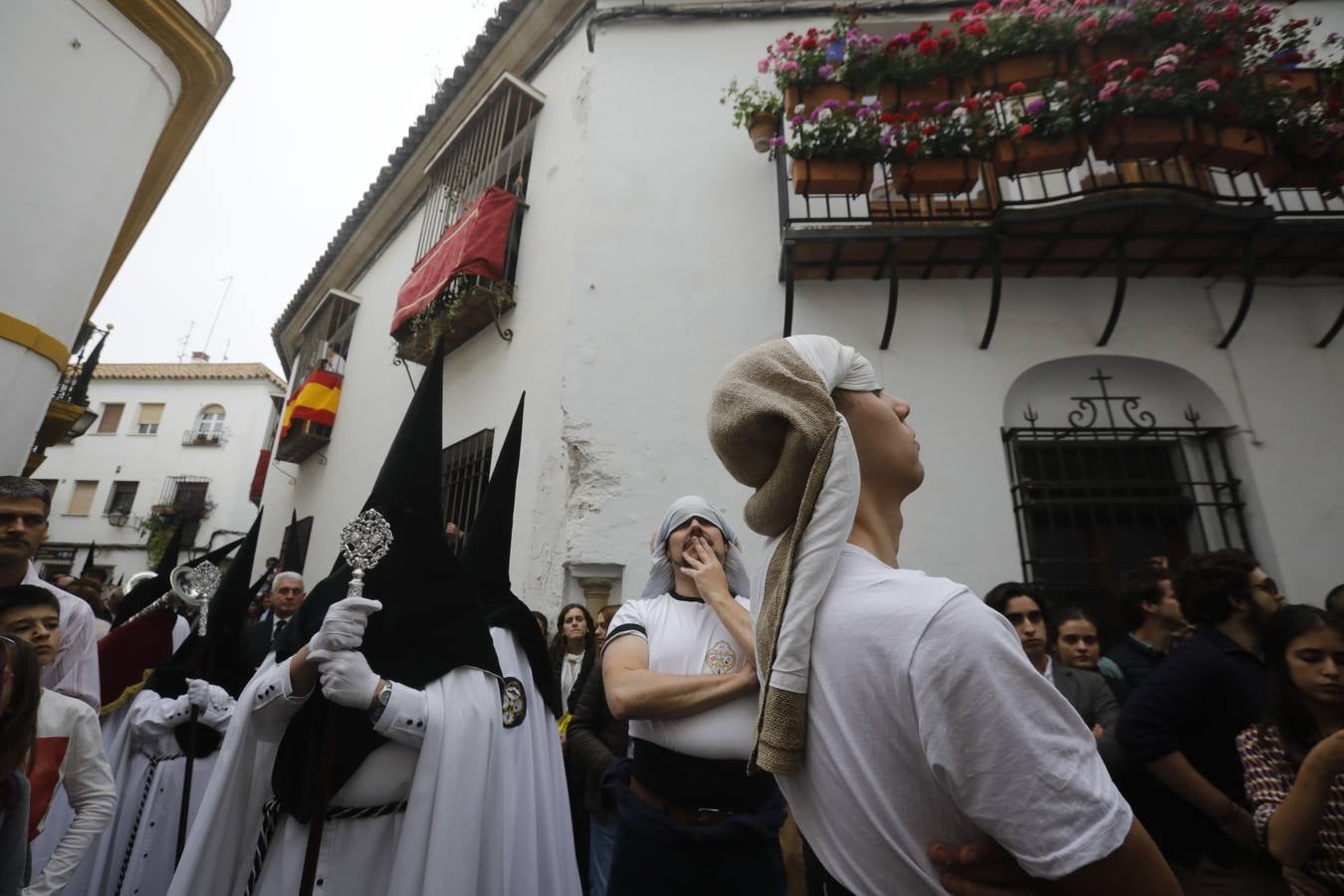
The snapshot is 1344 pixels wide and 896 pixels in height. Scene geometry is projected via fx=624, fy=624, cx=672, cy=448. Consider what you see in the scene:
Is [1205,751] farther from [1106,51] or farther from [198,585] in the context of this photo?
[1106,51]

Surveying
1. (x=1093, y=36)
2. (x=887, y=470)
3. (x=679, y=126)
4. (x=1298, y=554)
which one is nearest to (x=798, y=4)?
(x=679, y=126)

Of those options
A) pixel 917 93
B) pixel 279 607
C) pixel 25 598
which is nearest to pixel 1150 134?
pixel 917 93

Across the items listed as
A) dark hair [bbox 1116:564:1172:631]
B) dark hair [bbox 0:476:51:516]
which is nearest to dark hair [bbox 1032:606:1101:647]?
dark hair [bbox 1116:564:1172:631]

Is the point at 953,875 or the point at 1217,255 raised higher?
the point at 1217,255

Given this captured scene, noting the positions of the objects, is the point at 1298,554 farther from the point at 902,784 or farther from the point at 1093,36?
the point at 902,784

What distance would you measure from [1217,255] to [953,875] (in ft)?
21.6

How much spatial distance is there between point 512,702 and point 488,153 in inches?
283

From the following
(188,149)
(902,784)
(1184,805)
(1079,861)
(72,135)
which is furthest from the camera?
(188,149)

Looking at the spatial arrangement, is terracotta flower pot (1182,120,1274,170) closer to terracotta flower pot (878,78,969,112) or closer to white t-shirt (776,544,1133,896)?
terracotta flower pot (878,78,969,112)

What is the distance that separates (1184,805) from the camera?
221cm

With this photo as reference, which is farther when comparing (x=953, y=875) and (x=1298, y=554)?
(x=1298, y=554)

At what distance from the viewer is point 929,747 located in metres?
0.85

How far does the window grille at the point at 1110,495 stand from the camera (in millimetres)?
4965

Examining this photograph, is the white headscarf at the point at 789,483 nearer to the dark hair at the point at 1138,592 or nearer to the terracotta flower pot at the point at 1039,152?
the dark hair at the point at 1138,592
